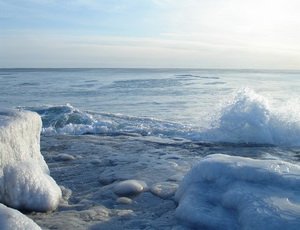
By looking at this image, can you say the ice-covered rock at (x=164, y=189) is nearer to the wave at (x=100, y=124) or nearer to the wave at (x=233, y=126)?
the wave at (x=233, y=126)

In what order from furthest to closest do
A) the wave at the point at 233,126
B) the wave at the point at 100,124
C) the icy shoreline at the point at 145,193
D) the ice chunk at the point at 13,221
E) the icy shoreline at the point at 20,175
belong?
the wave at the point at 100,124
the wave at the point at 233,126
the icy shoreline at the point at 20,175
the icy shoreline at the point at 145,193
the ice chunk at the point at 13,221

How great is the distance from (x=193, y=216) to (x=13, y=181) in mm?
1806

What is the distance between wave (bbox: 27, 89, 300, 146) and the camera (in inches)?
360

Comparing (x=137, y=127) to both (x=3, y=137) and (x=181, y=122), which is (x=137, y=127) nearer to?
(x=181, y=122)

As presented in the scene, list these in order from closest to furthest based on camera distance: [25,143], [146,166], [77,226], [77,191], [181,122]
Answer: [77,226] < [25,143] < [77,191] < [146,166] < [181,122]

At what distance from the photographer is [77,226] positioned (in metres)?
3.78

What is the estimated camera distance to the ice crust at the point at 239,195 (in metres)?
3.31

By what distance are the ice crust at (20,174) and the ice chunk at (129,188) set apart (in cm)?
77

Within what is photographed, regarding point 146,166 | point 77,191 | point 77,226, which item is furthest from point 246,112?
point 77,226

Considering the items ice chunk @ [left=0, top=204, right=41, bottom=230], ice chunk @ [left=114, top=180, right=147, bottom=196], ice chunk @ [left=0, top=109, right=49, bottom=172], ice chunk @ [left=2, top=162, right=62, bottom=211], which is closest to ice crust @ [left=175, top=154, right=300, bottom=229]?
ice chunk @ [left=114, top=180, right=147, bottom=196]

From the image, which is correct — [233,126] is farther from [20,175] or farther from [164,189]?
[20,175]

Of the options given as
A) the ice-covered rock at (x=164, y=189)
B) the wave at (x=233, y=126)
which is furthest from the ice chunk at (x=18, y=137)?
the wave at (x=233, y=126)

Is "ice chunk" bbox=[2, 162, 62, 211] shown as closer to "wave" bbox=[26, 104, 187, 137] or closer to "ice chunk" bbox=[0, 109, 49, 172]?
"ice chunk" bbox=[0, 109, 49, 172]

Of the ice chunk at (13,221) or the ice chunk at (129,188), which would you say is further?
the ice chunk at (129,188)
